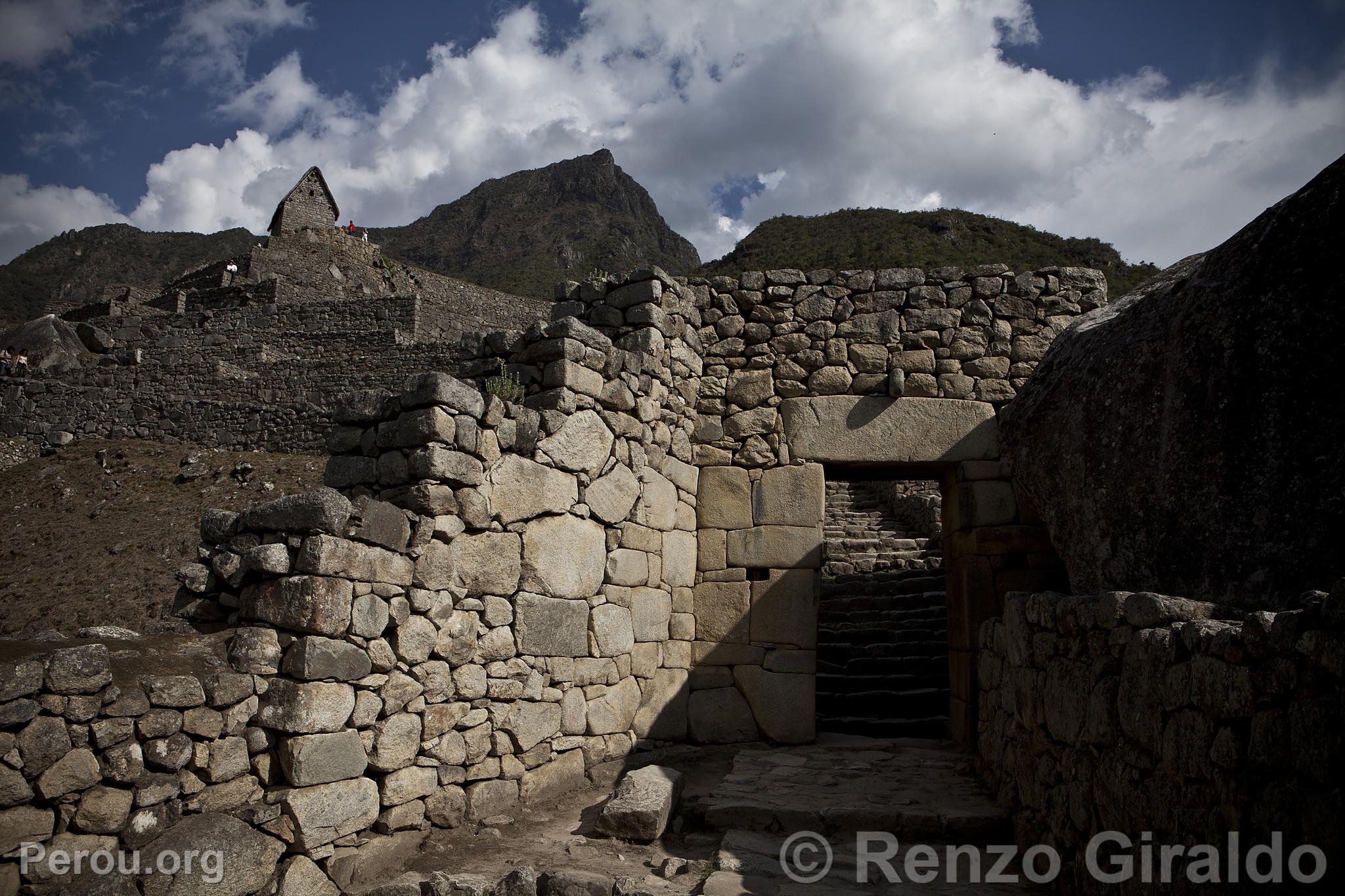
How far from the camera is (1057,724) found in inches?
157

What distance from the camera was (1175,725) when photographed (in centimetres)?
287

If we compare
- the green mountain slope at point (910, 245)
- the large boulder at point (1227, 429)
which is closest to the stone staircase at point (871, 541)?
the large boulder at point (1227, 429)

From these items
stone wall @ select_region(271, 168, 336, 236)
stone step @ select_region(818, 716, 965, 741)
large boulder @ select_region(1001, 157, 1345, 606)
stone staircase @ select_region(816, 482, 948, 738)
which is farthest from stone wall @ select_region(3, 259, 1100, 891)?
stone wall @ select_region(271, 168, 336, 236)

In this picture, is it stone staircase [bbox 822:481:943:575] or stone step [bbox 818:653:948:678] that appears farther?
stone staircase [bbox 822:481:943:575]

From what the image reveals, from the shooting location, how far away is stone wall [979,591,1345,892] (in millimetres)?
2240

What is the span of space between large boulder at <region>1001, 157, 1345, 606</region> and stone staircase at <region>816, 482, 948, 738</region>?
289cm

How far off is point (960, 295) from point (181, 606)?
614cm

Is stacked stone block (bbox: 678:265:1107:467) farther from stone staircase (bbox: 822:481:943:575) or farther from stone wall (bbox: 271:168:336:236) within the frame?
stone wall (bbox: 271:168:336:236)

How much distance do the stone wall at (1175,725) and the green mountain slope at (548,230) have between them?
155 ft

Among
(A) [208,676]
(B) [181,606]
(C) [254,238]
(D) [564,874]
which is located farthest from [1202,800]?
(C) [254,238]

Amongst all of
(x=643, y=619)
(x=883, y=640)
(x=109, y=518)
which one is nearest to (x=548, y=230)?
(x=109, y=518)

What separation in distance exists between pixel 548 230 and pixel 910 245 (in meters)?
34.6

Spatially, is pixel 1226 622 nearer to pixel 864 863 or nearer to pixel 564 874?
pixel 864 863

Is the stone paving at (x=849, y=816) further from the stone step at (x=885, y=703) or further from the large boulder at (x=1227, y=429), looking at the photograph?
the stone step at (x=885, y=703)
